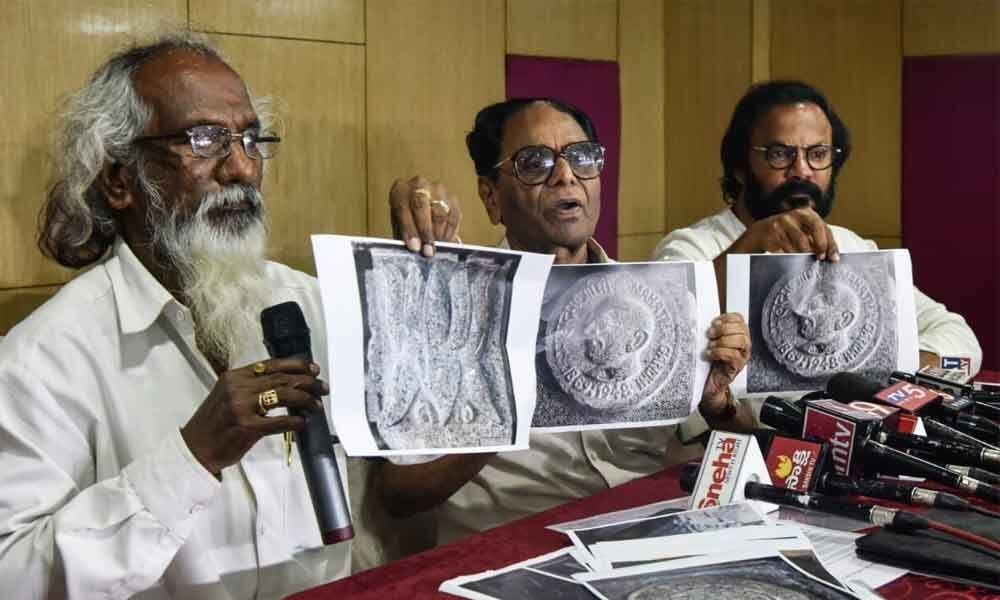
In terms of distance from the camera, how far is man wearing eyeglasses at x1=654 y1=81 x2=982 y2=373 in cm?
293

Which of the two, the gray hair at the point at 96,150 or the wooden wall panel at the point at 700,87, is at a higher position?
the wooden wall panel at the point at 700,87

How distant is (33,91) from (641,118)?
8.40 ft

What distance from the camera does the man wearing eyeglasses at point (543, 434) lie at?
197 centimetres

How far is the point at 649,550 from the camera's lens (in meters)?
1.39

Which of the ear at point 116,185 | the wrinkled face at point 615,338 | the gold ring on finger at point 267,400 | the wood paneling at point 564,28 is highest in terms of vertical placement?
the wood paneling at point 564,28

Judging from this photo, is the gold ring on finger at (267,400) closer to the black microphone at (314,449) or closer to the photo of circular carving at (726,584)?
the black microphone at (314,449)

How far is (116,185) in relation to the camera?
1.96 m

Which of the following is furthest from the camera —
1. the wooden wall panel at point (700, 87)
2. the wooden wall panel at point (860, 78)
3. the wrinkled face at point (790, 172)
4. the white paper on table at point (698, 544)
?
the wooden wall panel at point (700, 87)

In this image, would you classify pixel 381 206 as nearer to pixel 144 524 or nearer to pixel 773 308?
pixel 773 308

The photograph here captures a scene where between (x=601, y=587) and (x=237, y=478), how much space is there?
0.78 meters

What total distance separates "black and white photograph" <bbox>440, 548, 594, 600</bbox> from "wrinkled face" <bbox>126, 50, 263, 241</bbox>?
835mm

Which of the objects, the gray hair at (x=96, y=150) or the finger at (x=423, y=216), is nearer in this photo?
the finger at (x=423, y=216)

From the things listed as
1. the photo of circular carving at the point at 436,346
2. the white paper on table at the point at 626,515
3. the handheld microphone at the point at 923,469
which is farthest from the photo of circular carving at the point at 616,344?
the handheld microphone at the point at 923,469

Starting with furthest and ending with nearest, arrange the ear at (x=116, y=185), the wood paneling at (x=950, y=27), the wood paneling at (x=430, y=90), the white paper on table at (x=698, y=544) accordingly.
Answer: the wood paneling at (x=950, y=27) < the wood paneling at (x=430, y=90) < the ear at (x=116, y=185) < the white paper on table at (x=698, y=544)
